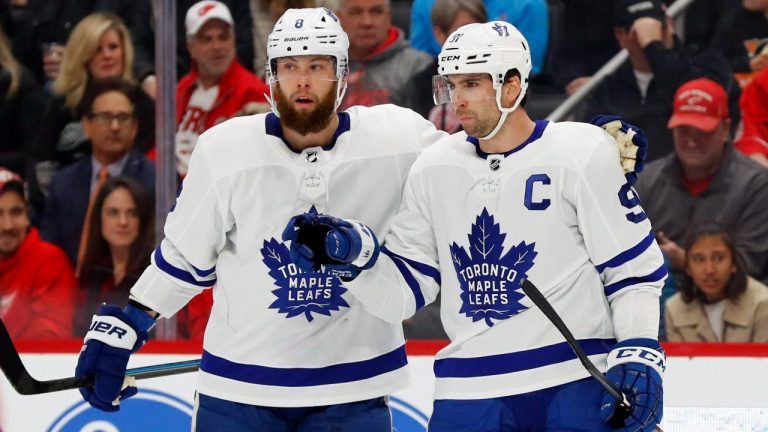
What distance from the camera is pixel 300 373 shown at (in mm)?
3002

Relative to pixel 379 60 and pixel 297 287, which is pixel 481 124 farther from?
pixel 379 60

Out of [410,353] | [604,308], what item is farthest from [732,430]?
[604,308]

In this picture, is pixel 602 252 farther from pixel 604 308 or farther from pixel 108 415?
pixel 108 415

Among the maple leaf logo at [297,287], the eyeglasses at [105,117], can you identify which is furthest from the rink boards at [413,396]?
the maple leaf logo at [297,287]

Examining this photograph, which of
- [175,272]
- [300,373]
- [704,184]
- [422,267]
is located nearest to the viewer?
[422,267]

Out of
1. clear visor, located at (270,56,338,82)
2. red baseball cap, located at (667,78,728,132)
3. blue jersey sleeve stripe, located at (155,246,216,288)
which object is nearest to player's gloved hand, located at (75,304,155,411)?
blue jersey sleeve stripe, located at (155,246,216,288)

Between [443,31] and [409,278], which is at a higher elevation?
[443,31]

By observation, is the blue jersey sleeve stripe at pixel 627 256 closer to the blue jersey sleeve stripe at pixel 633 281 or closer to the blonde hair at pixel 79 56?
the blue jersey sleeve stripe at pixel 633 281

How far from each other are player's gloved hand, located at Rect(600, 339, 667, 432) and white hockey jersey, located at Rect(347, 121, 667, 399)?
0.04m

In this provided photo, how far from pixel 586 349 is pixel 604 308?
89mm

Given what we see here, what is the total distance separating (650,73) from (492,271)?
1794mm

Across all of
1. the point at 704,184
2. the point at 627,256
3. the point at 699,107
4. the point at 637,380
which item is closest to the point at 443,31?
the point at 699,107

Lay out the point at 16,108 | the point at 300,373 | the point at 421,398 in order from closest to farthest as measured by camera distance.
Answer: the point at 300,373, the point at 421,398, the point at 16,108

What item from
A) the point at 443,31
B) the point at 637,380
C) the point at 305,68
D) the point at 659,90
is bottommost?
the point at 637,380
